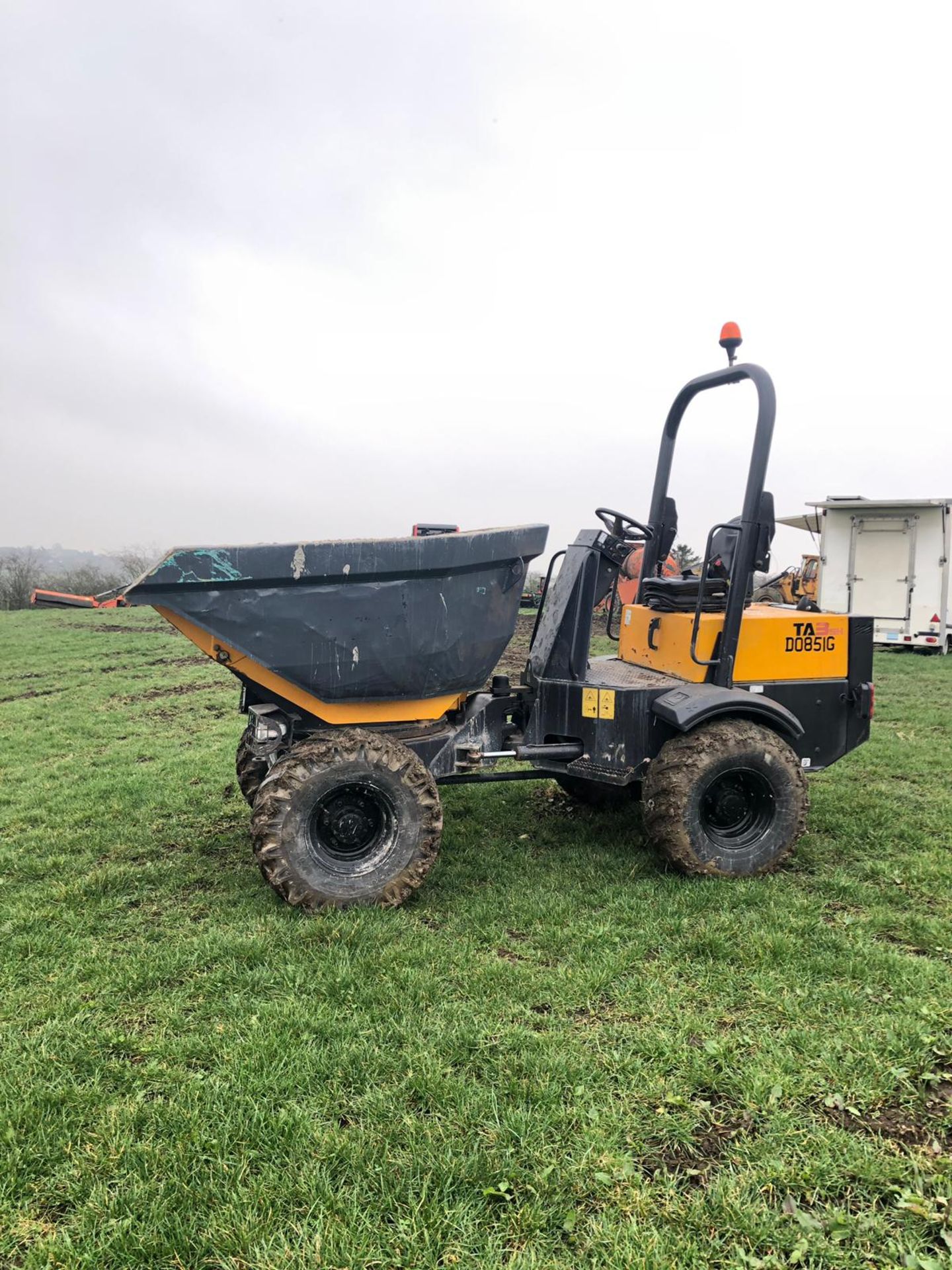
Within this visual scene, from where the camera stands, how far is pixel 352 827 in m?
4.07

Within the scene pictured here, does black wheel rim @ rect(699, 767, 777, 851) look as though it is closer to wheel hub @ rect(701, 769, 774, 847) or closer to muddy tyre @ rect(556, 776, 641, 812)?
wheel hub @ rect(701, 769, 774, 847)

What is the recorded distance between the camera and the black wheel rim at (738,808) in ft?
14.6

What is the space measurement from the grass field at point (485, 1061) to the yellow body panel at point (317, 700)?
99 centimetres

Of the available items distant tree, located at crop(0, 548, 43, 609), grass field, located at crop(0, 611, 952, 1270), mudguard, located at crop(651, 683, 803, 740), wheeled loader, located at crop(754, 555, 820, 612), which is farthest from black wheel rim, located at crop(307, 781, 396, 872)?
distant tree, located at crop(0, 548, 43, 609)

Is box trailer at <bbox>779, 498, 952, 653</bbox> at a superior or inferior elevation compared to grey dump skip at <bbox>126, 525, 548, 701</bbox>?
superior

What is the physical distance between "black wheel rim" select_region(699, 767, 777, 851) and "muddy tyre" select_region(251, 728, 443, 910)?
1.61 m

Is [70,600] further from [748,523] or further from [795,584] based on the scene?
[795,584]

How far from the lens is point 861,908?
13.2 feet

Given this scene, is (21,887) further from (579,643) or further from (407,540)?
(579,643)

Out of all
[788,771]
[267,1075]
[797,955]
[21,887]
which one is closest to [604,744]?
[788,771]

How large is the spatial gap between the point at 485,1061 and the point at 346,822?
1555mm

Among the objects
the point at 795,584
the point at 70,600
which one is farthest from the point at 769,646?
the point at 795,584

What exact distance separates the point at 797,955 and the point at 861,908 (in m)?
0.78

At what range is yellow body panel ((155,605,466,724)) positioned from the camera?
3764 mm
